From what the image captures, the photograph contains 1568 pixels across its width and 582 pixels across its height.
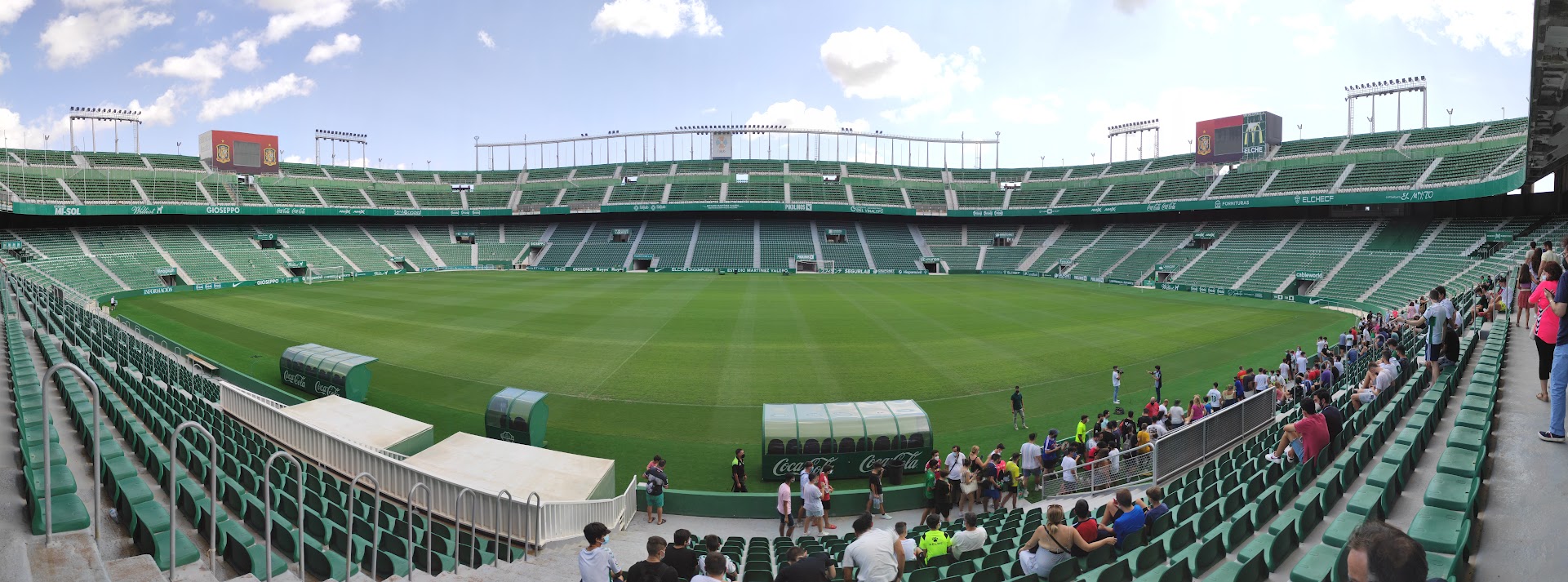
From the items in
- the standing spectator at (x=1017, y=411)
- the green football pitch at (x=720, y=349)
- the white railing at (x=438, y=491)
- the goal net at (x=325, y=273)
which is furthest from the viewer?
the goal net at (x=325, y=273)

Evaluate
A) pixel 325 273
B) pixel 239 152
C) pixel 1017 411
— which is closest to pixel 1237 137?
pixel 1017 411

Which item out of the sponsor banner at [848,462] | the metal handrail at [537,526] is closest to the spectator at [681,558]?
the metal handrail at [537,526]

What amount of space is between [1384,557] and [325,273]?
6942cm

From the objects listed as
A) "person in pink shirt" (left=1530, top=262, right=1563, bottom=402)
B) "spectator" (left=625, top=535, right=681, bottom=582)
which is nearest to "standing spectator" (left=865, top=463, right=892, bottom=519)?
"spectator" (left=625, top=535, right=681, bottom=582)

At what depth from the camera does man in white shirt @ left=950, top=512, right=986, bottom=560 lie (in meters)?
8.19

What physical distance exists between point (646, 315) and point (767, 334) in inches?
299

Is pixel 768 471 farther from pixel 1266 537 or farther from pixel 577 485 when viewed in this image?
pixel 1266 537

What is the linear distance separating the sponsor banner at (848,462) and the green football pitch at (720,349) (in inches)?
39.9

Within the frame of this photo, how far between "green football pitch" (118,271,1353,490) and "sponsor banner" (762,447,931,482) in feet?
3.32

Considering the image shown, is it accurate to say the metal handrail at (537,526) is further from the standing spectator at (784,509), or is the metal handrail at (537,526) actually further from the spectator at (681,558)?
the standing spectator at (784,509)

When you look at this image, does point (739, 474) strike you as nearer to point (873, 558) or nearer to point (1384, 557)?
point (873, 558)

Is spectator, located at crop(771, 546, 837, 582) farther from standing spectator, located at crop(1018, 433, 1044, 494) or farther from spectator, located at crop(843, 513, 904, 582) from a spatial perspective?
standing spectator, located at crop(1018, 433, 1044, 494)

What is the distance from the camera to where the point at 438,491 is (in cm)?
1014

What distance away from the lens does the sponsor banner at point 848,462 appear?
45.2 feet
